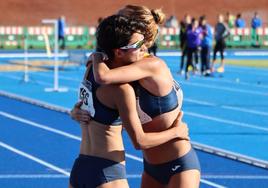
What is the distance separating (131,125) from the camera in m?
4.36

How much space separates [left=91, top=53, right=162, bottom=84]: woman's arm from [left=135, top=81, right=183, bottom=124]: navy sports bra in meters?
0.11

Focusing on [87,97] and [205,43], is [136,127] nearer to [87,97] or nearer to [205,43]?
[87,97]

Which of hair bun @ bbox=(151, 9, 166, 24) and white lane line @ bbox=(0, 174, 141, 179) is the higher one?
hair bun @ bbox=(151, 9, 166, 24)

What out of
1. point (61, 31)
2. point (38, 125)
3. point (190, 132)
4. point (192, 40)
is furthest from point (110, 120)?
point (61, 31)

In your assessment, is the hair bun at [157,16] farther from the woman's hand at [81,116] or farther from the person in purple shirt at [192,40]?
the person in purple shirt at [192,40]

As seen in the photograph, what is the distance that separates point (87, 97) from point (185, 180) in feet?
2.69

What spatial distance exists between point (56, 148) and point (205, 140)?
2.44 metres

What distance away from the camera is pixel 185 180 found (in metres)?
4.71

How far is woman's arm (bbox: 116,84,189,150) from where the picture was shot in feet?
14.1

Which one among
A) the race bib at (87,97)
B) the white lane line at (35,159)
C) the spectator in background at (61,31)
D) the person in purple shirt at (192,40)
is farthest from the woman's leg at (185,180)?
the spectator in background at (61,31)

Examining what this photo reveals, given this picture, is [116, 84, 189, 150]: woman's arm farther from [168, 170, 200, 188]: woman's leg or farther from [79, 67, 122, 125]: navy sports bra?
[168, 170, 200, 188]: woman's leg

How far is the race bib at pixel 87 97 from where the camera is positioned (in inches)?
174

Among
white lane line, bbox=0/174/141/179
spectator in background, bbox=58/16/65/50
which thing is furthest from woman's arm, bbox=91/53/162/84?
spectator in background, bbox=58/16/65/50

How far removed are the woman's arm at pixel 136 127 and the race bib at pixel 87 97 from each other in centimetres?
21
